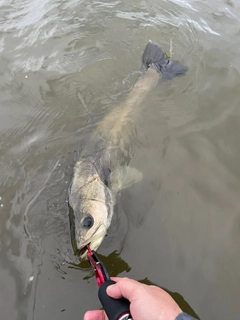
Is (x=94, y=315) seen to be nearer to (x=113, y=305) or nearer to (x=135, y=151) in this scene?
(x=113, y=305)

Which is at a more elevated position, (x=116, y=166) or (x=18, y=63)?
(x=18, y=63)

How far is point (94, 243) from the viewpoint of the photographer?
2.90 m

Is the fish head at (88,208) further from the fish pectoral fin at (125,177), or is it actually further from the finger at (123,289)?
the finger at (123,289)

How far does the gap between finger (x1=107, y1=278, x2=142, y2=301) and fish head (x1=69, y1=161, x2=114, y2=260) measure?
0.89 meters

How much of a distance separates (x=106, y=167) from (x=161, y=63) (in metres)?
2.25

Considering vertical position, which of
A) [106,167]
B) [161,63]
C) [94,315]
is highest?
[161,63]

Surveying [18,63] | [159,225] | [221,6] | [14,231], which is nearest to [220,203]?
[159,225]

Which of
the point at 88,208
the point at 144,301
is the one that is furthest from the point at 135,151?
the point at 144,301

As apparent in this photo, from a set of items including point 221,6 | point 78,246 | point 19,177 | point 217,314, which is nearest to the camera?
point 217,314

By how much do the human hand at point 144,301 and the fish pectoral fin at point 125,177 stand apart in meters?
1.70

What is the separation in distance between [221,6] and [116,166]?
16.0ft

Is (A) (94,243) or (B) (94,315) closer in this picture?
(B) (94,315)

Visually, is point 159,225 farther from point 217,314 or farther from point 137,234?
point 217,314

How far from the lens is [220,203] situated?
132 inches
